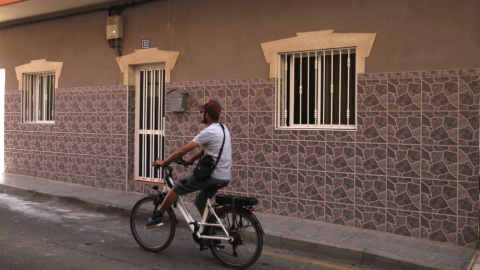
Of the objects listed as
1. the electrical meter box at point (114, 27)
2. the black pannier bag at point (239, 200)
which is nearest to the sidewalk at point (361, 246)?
the black pannier bag at point (239, 200)

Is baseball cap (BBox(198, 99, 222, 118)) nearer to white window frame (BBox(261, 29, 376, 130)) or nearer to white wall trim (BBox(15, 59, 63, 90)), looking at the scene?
white window frame (BBox(261, 29, 376, 130))

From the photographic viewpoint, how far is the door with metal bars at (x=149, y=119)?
31.7 feet

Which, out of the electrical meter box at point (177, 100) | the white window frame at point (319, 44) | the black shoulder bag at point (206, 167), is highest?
the white window frame at point (319, 44)

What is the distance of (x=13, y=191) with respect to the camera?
401 inches

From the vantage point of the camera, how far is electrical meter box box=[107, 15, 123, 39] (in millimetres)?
9844

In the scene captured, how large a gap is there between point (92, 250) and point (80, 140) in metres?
5.23

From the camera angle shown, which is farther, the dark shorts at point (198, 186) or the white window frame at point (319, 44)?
the white window frame at point (319, 44)

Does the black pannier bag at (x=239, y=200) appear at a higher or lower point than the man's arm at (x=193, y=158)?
lower

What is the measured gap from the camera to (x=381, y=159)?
267 inches

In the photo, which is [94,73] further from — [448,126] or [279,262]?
[448,126]

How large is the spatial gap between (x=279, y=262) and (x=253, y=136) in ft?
9.19

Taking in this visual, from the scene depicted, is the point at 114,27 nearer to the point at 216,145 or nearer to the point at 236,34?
the point at 236,34

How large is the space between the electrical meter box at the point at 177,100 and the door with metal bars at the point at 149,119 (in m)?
0.67

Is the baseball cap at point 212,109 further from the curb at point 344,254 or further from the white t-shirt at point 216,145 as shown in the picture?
the curb at point 344,254
